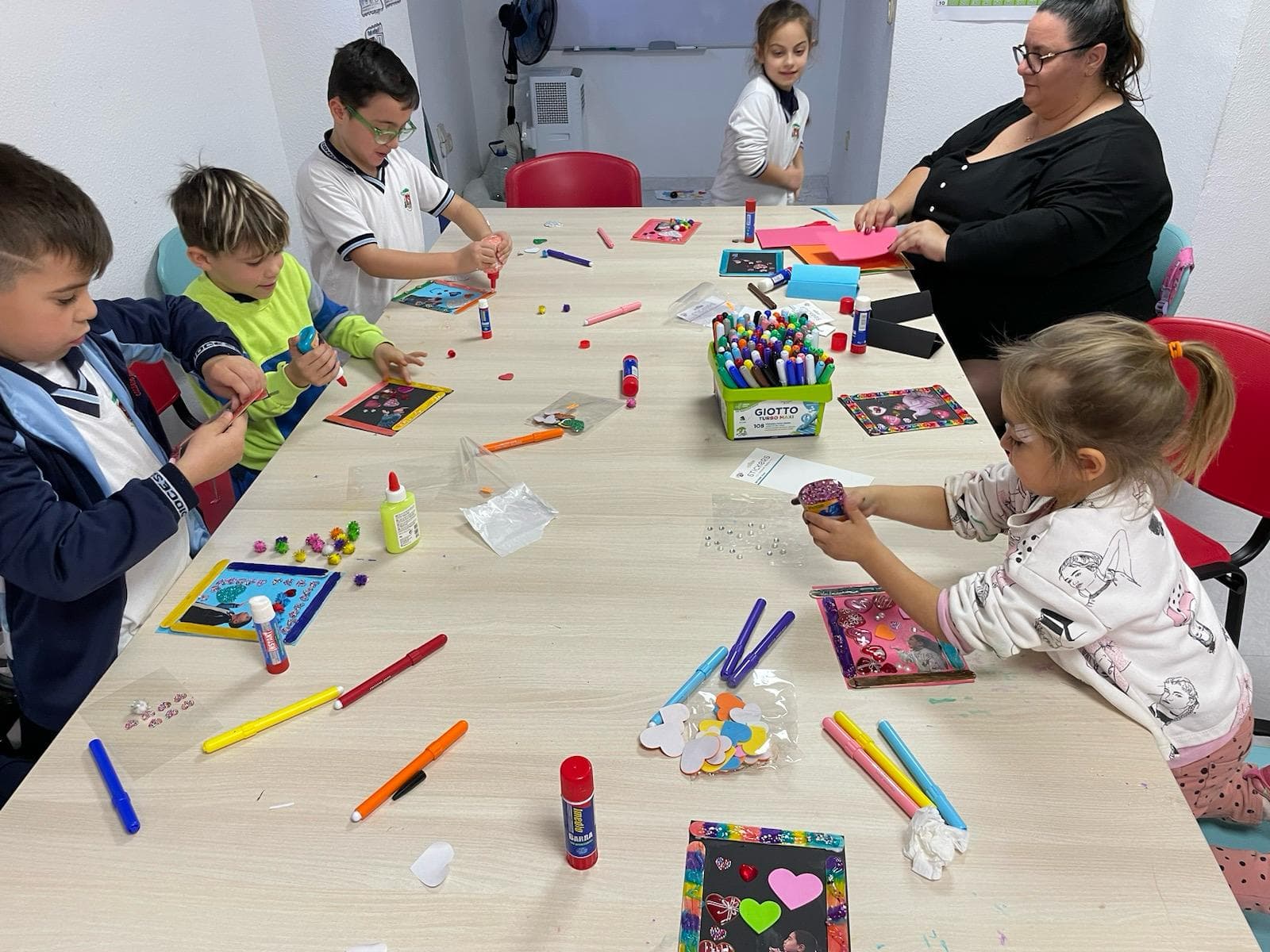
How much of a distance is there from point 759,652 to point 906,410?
658 millimetres

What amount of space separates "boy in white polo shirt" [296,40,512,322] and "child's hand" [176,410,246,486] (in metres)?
0.88

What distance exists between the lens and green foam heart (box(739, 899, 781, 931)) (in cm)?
73

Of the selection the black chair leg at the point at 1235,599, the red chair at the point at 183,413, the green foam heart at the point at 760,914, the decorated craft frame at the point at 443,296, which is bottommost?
the black chair leg at the point at 1235,599

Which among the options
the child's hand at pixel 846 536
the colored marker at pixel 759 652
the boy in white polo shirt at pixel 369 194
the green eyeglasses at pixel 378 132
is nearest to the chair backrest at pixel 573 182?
the boy in white polo shirt at pixel 369 194

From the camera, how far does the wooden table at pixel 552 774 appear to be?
73cm

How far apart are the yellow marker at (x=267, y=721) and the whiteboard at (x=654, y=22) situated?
4.69m

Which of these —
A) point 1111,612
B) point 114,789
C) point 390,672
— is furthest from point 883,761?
point 114,789

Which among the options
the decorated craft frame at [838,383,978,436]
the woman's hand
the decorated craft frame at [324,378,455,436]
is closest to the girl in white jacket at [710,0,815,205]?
the woman's hand

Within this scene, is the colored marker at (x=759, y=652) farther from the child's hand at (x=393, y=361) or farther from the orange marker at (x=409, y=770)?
the child's hand at (x=393, y=361)

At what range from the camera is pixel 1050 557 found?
926 mm

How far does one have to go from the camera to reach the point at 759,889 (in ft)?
2.47

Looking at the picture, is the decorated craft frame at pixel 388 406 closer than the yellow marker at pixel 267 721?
No

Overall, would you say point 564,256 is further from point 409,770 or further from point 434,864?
point 434,864

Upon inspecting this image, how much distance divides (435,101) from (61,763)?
158 inches
